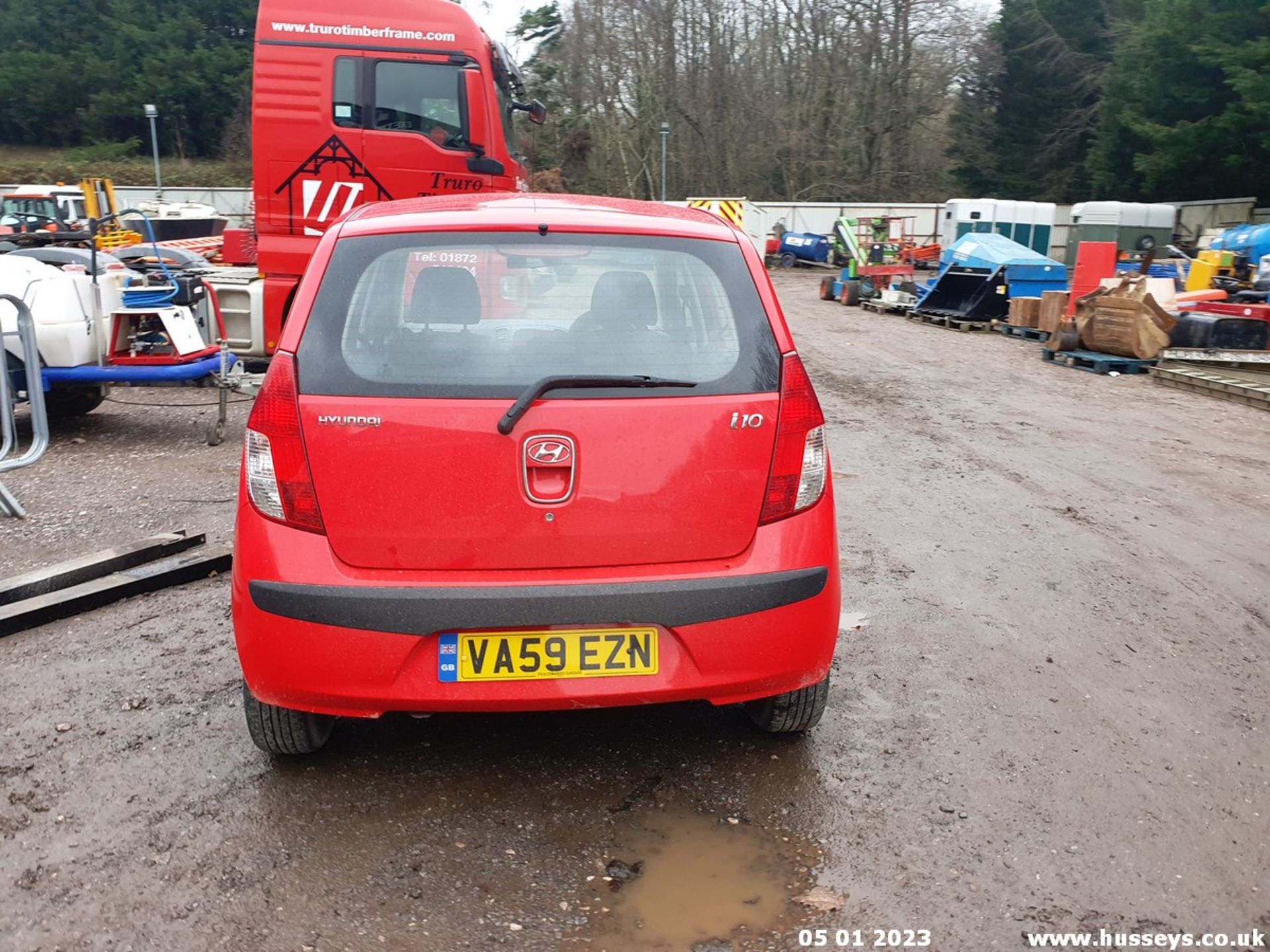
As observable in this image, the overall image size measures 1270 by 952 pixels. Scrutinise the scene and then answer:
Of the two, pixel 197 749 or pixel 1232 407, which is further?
pixel 1232 407

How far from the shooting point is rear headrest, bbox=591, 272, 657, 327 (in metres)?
3.17

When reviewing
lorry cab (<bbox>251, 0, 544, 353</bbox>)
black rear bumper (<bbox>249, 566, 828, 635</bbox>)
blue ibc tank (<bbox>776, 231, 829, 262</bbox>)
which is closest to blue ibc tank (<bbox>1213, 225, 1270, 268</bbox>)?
blue ibc tank (<bbox>776, 231, 829, 262</bbox>)

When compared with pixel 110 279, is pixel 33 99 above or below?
above

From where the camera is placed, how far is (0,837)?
116 inches

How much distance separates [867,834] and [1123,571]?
3043mm

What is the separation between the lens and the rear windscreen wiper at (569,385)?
9.64 ft

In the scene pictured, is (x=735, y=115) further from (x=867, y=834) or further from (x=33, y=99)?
(x=867, y=834)

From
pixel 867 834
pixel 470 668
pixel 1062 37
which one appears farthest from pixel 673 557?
pixel 1062 37

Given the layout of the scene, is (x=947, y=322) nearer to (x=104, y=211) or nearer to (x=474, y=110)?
(x=474, y=110)

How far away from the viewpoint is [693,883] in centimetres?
282

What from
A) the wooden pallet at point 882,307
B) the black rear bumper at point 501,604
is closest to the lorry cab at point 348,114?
the black rear bumper at point 501,604

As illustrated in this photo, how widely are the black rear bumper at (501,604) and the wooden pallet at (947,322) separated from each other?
1597 centimetres

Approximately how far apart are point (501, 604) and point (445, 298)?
35.2 inches

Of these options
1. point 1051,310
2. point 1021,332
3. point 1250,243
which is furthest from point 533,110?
point 1250,243
